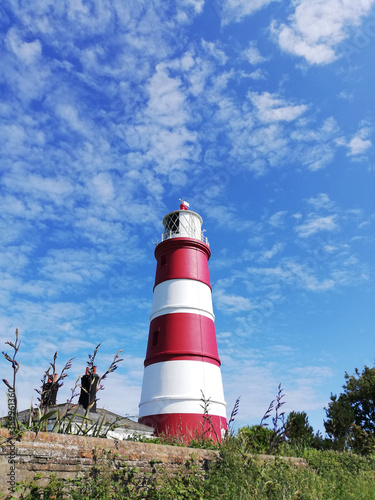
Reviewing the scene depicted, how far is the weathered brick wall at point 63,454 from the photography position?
451cm

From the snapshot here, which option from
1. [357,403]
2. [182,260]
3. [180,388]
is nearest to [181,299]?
[182,260]

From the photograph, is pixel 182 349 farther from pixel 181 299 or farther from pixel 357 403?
pixel 357 403

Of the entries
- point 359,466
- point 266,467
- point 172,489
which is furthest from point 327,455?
point 172,489

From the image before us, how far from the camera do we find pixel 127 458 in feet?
18.3

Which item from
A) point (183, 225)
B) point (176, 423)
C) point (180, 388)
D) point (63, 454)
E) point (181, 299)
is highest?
point (183, 225)

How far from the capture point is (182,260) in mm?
Result: 16906

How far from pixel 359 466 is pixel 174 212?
1316cm

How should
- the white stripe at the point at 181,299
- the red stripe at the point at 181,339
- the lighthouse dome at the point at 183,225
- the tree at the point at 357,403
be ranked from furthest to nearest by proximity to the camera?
the tree at the point at 357,403, the lighthouse dome at the point at 183,225, the white stripe at the point at 181,299, the red stripe at the point at 181,339

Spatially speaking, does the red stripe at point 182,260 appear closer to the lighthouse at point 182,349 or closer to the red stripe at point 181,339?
the lighthouse at point 182,349

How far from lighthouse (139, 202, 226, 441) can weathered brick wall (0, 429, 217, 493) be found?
6979mm

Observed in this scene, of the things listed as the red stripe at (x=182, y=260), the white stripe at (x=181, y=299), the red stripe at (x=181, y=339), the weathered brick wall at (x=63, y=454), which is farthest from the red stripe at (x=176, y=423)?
the weathered brick wall at (x=63, y=454)

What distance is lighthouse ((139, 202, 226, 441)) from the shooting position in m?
13.6

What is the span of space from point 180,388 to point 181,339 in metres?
1.86

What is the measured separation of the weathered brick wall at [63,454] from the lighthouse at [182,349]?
698 cm
